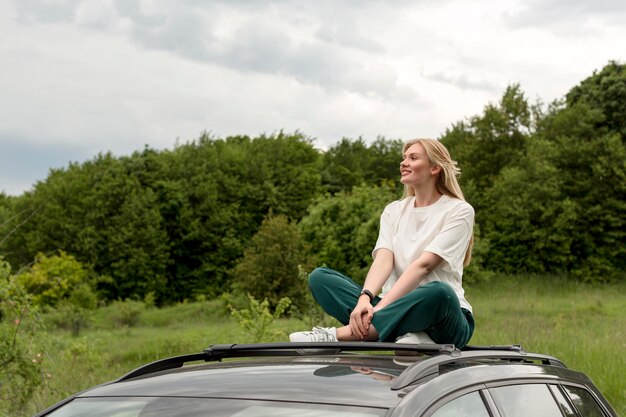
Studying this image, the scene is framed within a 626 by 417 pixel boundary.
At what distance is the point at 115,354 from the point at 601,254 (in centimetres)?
2538

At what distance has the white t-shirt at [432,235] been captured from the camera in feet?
16.3

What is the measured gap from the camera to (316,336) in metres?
4.62

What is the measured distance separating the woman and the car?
0.84m

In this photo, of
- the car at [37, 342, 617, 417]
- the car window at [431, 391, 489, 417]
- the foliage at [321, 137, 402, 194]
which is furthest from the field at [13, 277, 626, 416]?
the foliage at [321, 137, 402, 194]

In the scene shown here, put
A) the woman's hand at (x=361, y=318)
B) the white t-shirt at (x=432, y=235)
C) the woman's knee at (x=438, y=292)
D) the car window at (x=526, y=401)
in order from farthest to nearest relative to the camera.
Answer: the white t-shirt at (x=432, y=235) → the woman's hand at (x=361, y=318) → the woman's knee at (x=438, y=292) → the car window at (x=526, y=401)

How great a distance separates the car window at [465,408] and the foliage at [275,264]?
33475mm

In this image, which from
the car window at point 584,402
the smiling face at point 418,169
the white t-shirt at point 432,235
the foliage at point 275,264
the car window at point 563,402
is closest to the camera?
the car window at point 563,402

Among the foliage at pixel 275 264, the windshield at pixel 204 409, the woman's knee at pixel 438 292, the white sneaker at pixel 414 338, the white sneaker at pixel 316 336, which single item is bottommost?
the foliage at pixel 275 264

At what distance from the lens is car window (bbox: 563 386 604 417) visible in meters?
3.80

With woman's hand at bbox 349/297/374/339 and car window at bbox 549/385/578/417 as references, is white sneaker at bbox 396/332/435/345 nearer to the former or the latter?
woman's hand at bbox 349/297/374/339

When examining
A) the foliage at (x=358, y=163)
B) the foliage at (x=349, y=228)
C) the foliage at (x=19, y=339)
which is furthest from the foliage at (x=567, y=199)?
the foliage at (x=19, y=339)

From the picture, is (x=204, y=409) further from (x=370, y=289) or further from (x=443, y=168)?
(x=443, y=168)

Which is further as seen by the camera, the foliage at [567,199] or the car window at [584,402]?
the foliage at [567,199]

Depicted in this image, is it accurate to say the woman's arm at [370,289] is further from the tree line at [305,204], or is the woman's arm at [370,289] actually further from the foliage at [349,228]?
the foliage at [349,228]
